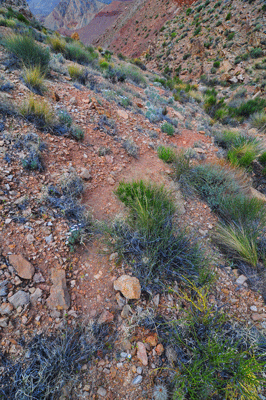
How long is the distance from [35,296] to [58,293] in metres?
0.20

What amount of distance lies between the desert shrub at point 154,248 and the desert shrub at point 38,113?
7.26 ft

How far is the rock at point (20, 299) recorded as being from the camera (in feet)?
5.20

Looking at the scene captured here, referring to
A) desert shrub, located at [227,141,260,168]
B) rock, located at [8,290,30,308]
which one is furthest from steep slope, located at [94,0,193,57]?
rock, located at [8,290,30,308]

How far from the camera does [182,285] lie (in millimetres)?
1951

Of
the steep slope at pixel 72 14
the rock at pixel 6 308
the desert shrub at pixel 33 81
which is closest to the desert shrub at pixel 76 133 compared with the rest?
the desert shrub at pixel 33 81

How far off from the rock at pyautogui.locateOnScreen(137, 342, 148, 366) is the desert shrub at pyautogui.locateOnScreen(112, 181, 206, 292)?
17.5 inches

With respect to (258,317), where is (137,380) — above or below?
below

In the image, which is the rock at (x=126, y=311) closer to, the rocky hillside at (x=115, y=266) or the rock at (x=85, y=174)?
the rocky hillside at (x=115, y=266)

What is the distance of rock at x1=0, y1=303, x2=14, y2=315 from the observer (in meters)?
1.51

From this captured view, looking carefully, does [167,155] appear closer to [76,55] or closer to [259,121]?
[76,55]

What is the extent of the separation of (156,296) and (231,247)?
1.28 metres

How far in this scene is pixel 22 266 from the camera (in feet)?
5.80

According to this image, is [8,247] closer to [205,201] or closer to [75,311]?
[75,311]

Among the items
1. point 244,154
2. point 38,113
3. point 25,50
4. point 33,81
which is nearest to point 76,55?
point 25,50
